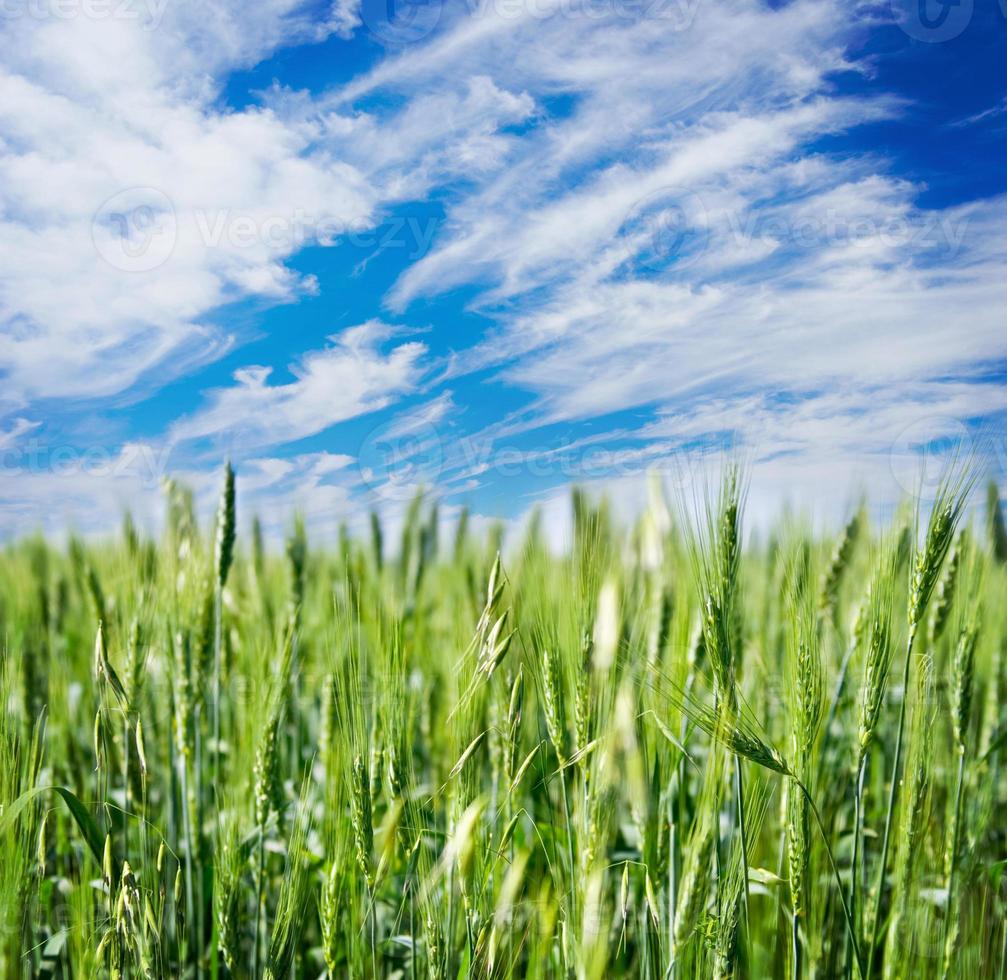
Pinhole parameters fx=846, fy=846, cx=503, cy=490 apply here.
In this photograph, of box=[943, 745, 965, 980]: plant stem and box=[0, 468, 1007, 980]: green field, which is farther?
box=[943, 745, 965, 980]: plant stem

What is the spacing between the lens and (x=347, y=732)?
1.43m

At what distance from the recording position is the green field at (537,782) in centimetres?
131

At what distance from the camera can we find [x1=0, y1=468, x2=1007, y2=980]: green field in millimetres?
1307

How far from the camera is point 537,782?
1.96 meters

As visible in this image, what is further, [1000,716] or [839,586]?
[1000,716]

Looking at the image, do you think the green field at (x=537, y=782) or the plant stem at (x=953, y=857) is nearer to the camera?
the green field at (x=537, y=782)

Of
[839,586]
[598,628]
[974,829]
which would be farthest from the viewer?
[839,586]

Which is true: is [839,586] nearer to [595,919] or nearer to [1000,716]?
[1000,716]

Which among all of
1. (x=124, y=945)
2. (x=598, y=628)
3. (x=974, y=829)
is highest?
(x=598, y=628)

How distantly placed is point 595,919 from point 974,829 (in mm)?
1415

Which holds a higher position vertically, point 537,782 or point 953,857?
point 537,782

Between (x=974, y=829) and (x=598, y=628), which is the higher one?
(x=598, y=628)

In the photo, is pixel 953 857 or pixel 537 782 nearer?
pixel 953 857

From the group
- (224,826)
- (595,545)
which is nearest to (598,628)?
(595,545)
